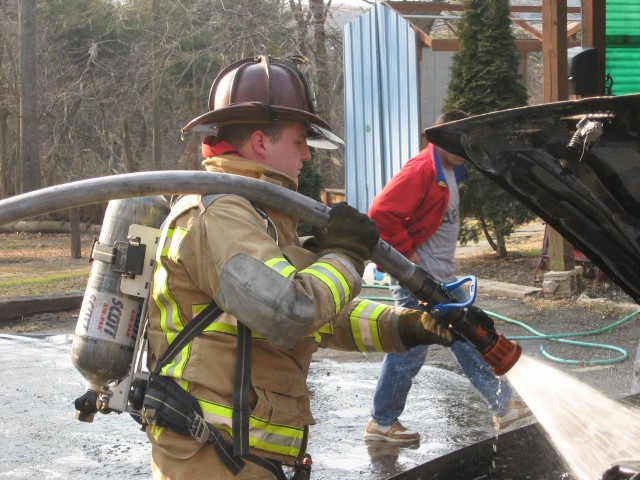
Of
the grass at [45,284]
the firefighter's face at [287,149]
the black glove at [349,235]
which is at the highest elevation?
the firefighter's face at [287,149]

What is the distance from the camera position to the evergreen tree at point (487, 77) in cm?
1142

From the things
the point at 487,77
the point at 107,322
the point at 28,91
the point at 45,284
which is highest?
the point at 28,91

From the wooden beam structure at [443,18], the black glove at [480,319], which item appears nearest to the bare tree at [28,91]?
the wooden beam structure at [443,18]

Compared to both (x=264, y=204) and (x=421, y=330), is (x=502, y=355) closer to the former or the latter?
(x=421, y=330)

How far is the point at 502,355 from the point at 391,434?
2.65m

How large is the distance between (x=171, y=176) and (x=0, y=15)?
2594 centimetres

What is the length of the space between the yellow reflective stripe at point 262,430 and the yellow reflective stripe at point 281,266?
423mm

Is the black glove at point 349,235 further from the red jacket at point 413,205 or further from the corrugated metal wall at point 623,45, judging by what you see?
the corrugated metal wall at point 623,45

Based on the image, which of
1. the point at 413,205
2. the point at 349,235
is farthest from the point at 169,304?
the point at 413,205

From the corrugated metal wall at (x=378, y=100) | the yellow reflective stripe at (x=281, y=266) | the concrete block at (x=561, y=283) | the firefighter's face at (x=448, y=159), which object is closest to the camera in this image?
the yellow reflective stripe at (x=281, y=266)

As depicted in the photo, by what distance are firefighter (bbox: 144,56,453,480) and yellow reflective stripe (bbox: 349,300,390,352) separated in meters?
0.24

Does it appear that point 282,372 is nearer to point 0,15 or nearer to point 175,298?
point 175,298

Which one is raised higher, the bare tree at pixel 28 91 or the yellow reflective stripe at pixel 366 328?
the bare tree at pixel 28 91

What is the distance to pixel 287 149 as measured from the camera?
2.76 meters
